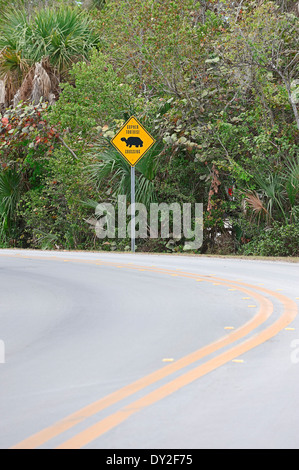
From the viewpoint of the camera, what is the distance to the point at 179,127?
2267 centimetres

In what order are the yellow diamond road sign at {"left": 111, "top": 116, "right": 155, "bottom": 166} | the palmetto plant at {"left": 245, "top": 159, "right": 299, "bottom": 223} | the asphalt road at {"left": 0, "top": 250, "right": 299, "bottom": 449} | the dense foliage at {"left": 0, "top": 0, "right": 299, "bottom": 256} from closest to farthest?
the asphalt road at {"left": 0, "top": 250, "right": 299, "bottom": 449} < the palmetto plant at {"left": 245, "top": 159, "right": 299, "bottom": 223} < the dense foliage at {"left": 0, "top": 0, "right": 299, "bottom": 256} < the yellow diamond road sign at {"left": 111, "top": 116, "right": 155, "bottom": 166}

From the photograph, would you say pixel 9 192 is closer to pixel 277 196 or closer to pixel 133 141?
pixel 133 141

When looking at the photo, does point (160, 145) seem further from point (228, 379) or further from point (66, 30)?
point (228, 379)

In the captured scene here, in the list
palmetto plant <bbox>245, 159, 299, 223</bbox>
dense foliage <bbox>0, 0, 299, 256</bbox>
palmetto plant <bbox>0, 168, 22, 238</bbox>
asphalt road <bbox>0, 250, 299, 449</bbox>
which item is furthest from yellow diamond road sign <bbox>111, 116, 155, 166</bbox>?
asphalt road <bbox>0, 250, 299, 449</bbox>

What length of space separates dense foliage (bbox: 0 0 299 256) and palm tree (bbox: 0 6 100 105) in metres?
0.20

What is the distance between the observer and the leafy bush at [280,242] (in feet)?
67.2

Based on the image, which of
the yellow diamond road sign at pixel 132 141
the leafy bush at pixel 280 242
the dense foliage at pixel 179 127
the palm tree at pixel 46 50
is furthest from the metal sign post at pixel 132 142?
the palm tree at pixel 46 50

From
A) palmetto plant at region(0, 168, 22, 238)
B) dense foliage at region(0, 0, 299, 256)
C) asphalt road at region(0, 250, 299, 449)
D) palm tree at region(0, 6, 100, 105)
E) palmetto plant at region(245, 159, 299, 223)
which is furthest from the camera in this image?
palm tree at region(0, 6, 100, 105)

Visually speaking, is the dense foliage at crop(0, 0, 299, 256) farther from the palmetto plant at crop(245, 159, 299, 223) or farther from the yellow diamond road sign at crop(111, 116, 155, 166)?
the yellow diamond road sign at crop(111, 116, 155, 166)

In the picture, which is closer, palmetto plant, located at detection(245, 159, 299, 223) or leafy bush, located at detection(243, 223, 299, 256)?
leafy bush, located at detection(243, 223, 299, 256)

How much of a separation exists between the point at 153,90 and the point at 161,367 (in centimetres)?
1910

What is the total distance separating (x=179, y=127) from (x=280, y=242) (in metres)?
4.68

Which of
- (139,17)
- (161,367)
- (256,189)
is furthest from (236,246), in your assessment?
(161,367)

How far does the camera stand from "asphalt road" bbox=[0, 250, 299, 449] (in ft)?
16.1
